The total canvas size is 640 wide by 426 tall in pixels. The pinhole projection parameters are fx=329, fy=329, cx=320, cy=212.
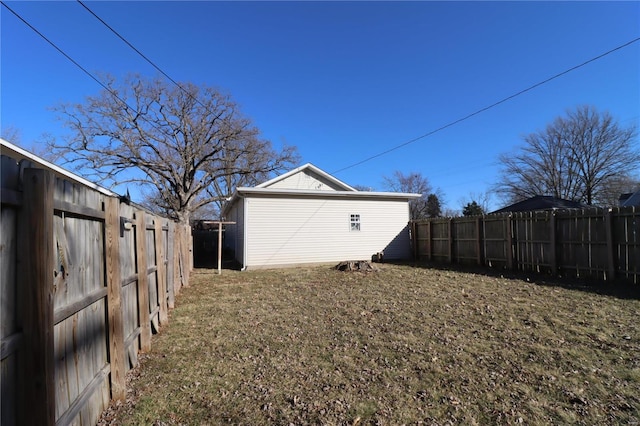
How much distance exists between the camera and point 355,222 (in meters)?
14.8

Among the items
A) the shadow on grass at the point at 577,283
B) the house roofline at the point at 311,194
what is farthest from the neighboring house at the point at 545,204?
the shadow on grass at the point at 577,283

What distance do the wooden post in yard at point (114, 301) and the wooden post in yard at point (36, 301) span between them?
1100 millimetres

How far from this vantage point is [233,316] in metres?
6.00

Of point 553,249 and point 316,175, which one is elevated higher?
point 316,175

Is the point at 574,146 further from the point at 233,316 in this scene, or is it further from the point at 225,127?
the point at 233,316

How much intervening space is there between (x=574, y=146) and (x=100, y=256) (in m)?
38.2

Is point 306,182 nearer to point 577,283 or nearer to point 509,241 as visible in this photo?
point 509,241

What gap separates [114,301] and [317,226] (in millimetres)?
11358

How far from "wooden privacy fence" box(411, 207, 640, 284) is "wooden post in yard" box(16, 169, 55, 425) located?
10.4m

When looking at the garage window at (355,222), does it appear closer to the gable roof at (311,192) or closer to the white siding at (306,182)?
the gable roof at (311,192)

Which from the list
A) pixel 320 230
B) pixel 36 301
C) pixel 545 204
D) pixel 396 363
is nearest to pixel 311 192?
pixel 320 230

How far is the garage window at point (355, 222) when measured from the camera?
14773 millimetres

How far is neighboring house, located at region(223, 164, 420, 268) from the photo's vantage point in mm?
13109

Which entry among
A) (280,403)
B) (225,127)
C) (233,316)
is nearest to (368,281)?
(233,316)
